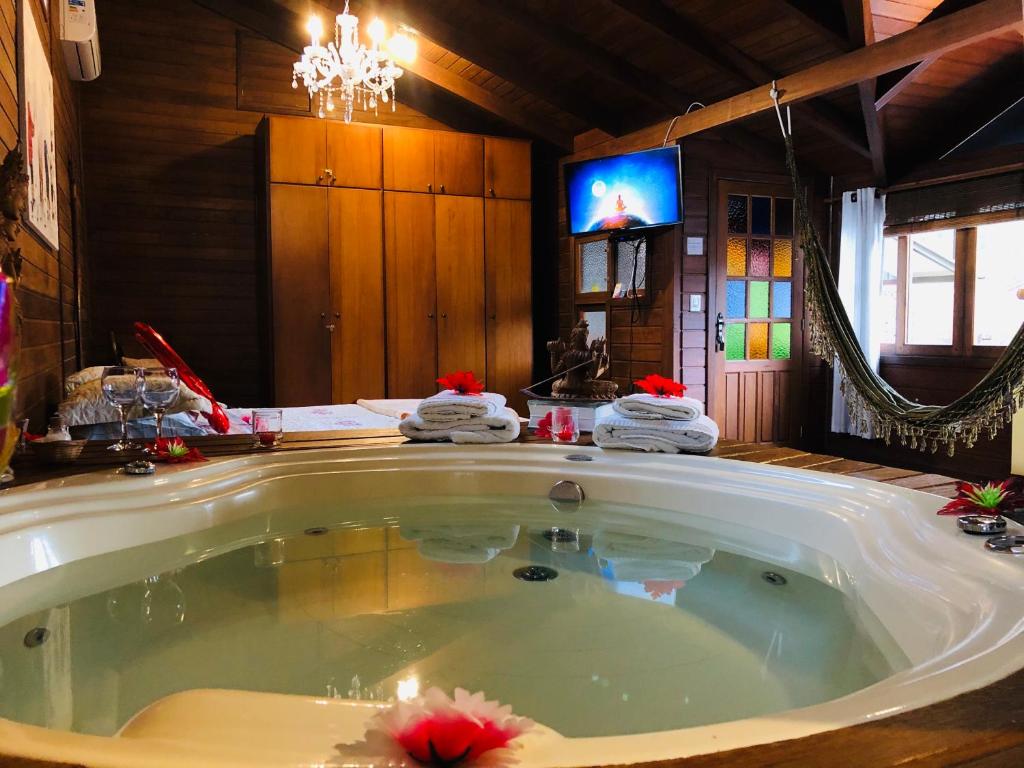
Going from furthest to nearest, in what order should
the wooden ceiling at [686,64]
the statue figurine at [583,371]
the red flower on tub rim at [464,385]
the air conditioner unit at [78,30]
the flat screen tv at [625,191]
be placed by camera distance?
the flat screen tv at [625,191] → the wooden ceiling at [686,64] → the air conditioner unit at [78,30] → the statue figurine at [583,371] → the red flower on tub rim at [464,385]

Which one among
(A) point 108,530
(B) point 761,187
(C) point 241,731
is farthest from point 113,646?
(B) point 761,187

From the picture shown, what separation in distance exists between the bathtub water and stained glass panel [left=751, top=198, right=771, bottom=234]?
373 centimetres

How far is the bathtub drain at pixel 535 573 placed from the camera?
5.84 feet

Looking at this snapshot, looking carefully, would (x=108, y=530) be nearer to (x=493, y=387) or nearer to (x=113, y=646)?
(x=113, y=646)

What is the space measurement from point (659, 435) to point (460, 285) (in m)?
3.38

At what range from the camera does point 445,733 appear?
1.99ft

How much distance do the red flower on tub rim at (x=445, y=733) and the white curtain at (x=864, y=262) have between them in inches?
200

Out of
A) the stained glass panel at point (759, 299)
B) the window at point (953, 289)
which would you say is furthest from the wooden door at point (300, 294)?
the window at point (953, 289)

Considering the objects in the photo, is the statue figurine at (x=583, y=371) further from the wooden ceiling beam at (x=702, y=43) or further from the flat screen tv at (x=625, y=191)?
the wooden ceiling beam at (x=702, y=43)

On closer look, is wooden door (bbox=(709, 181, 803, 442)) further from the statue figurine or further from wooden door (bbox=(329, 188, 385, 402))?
wooden door (bbox=(329, 188, 385, 402))

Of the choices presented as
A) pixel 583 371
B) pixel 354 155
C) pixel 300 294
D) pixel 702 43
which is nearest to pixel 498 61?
pixel 354 155

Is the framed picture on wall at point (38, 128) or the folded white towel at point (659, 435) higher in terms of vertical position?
the framed picture on wall at point (38, 128)

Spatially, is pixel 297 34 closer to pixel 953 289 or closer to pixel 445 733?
pixel 953 289

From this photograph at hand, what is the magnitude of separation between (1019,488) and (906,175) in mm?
4138
